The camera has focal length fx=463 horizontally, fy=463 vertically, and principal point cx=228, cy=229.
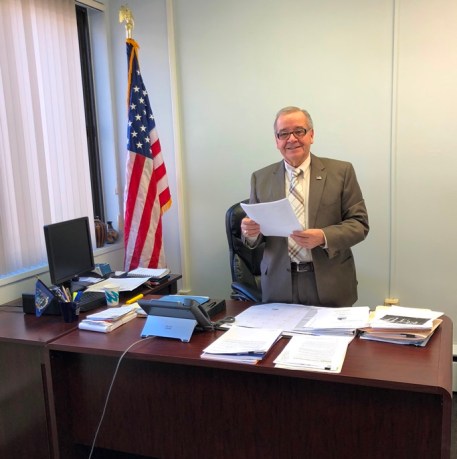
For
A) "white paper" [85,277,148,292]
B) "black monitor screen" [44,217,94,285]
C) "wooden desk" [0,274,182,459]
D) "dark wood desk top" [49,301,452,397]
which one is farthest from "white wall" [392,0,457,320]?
"wooden desk" [0,274,182,459]

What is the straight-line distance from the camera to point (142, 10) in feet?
10.7

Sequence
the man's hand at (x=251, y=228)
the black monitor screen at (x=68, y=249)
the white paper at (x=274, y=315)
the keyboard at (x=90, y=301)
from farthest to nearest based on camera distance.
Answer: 1. the black monitor screen at (x=68, y=249)
2. the keyboard at (x=90, y=301)
3. the man's hand at (x=251, y=228)
4. the white paper at (x=274, y=315)

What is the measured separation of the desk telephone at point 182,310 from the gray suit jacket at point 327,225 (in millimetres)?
443

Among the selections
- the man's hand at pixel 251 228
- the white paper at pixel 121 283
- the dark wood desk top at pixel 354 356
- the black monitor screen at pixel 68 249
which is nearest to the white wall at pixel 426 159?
the dark wood desk top at pixel 354 356

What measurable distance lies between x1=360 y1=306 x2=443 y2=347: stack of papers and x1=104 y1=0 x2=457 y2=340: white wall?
1277 millimetres

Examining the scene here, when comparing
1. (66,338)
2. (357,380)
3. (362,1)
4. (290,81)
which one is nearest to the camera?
(357,380)

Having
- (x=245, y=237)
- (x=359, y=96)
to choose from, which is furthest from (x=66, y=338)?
(x=359, y=96)

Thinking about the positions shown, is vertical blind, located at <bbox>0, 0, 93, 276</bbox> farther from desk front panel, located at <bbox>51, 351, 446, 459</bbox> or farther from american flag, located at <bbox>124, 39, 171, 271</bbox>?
desk front panel, located at <bbox>51, 351, 446, 459</bbox>

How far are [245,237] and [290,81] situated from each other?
145 centimetres

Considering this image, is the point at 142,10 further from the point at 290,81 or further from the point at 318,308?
the point at 318,308

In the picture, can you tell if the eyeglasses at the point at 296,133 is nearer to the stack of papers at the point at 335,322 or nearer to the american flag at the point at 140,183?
the stack of papers at the point at 335,322

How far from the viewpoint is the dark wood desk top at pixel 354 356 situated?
1.34 meters

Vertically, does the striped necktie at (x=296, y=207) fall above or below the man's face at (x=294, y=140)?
below

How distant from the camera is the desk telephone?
1.70 m
